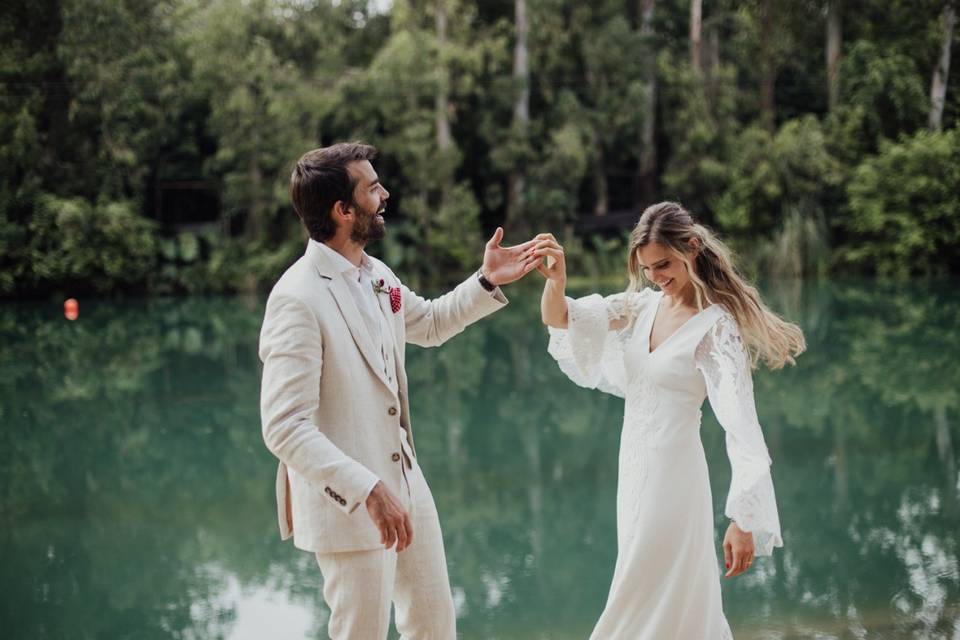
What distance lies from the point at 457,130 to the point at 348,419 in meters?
21.1

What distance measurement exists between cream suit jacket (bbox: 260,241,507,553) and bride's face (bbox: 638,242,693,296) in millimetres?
809

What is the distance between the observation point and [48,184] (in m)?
20.6

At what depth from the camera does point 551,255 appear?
301 cm

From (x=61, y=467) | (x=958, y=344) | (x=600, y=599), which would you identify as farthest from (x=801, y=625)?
(x=958, y=344)

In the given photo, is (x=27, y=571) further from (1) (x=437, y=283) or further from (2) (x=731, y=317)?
(1) (x=437, y=283)

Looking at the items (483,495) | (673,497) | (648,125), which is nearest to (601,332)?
(673,497)

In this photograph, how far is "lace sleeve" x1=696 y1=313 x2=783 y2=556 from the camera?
2646mm

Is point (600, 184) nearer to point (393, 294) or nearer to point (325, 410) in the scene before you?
point (393, 294)

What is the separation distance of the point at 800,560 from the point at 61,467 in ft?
15.9

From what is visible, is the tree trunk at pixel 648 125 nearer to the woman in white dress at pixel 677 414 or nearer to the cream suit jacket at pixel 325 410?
the woman in white dress at pixel 677 414

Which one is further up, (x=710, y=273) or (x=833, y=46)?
(x=833, y=46)

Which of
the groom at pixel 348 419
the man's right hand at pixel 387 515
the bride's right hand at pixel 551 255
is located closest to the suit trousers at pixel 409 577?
the groom at pixel 348 419

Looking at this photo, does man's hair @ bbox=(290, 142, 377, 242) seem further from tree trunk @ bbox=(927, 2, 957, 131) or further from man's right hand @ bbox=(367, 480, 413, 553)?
tree trunk @ bbox=(927, 2, 957, 131)

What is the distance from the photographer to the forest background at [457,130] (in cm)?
2041
